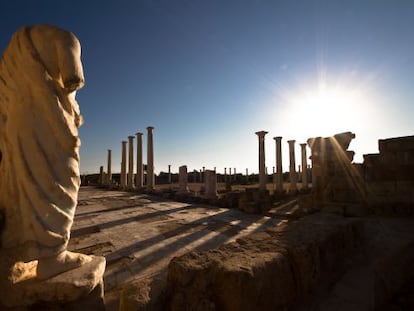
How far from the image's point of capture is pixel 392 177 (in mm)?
6109

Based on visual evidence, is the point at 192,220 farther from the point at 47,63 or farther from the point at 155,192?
the point at 155,192

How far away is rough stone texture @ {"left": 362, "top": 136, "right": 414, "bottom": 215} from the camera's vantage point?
5.88 m

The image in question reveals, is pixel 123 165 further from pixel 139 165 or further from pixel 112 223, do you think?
pixel 112 223

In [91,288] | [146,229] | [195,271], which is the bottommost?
[146,229]

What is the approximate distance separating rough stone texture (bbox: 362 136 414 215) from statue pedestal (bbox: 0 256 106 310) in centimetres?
715

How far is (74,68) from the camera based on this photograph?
1864 millimetres

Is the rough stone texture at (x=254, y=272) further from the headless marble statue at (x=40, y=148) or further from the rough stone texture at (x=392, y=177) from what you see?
the rough stone texture at (x=392, y=177)

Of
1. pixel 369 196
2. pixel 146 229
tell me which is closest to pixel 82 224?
pixel 146 229

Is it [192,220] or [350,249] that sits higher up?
[350,249]

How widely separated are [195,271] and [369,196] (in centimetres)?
681

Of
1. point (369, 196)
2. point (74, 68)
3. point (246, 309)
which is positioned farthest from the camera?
point (369, 196)

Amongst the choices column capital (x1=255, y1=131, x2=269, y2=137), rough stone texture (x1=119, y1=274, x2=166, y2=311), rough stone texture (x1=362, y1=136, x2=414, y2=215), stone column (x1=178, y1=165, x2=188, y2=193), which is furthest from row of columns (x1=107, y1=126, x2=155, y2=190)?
rough stone texture (x1=119, y1=274, x2=166, y2=311)

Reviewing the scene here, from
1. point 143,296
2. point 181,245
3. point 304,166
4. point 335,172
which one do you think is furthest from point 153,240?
point 304,166

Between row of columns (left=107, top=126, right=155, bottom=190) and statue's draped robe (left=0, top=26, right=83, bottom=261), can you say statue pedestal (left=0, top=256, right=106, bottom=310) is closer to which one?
statue's draped robe (left=0, top=26, right=83, bottom=261)
